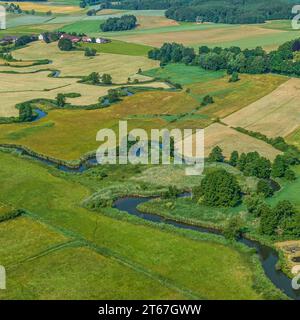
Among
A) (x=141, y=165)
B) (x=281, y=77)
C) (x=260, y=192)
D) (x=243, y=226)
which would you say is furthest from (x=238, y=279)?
(x=281, y=77)

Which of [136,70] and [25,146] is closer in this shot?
[25,146]

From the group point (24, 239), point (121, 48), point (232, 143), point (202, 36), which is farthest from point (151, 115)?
point (202, 36)

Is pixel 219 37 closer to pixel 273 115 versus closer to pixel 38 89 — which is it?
pixel 38 89

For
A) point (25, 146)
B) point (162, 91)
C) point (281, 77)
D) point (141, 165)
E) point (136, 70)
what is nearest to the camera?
point (141, 165)

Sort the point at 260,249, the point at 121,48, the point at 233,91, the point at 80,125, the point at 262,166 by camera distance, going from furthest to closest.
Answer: the point at 121,48
the point at 233,91
the point at 80,125
the point at 262,166
the point at 260,249

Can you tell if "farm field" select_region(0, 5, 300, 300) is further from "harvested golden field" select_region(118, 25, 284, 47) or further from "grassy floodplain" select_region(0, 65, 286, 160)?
"harvested golden field" select_region(118, 25, 284, 47)

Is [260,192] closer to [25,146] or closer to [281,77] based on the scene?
[25,146]
